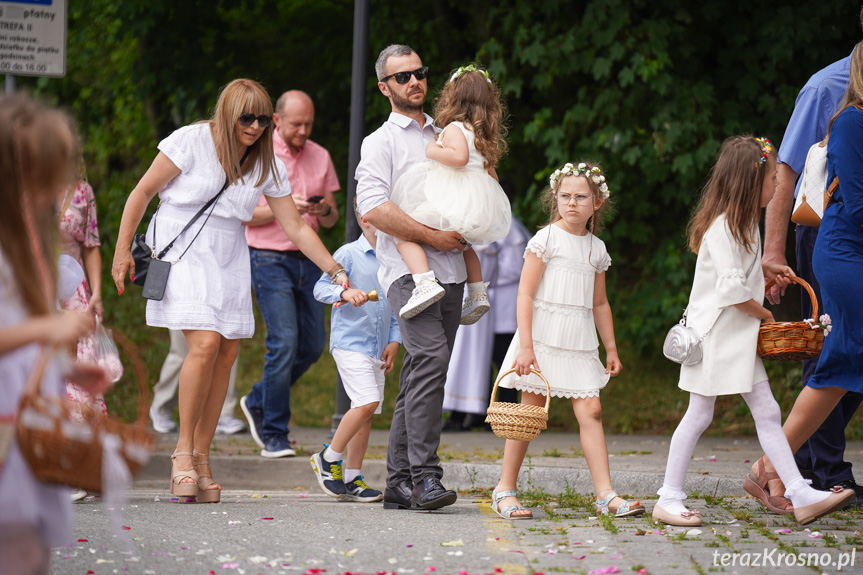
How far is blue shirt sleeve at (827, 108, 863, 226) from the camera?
15.3ft

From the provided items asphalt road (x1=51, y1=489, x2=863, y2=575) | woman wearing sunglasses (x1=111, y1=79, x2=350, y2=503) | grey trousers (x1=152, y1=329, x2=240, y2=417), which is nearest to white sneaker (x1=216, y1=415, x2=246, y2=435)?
grey trousers (x1=152, y1=329, x2=240, y2=417)

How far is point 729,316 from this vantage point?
16.0ft

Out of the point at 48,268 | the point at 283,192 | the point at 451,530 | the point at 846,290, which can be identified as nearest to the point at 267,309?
the point at 283,192

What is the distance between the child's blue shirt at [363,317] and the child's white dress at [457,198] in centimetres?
87

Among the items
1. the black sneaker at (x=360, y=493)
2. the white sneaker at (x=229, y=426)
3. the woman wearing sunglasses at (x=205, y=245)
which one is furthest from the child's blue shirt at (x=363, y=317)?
the white sneaker at (x=229, y=426)

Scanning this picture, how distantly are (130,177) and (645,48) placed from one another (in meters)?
9.45

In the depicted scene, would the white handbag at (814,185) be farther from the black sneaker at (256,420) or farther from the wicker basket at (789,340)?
the black sneaker at (256,420)

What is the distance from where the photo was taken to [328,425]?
9.53m

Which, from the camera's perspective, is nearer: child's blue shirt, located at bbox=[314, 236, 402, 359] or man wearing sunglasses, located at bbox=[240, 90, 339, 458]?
child's blue shirt, located at bbox=[314, 236, 402, 359]

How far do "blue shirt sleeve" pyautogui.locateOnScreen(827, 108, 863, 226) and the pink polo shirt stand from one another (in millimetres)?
3754

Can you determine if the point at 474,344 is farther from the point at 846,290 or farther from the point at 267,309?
the point at 846,290

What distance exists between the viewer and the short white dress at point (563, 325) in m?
5.17

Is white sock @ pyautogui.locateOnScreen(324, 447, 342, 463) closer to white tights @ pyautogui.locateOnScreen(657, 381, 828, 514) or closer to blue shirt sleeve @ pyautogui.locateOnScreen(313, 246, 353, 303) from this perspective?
blue shirt sleeve @ pyautogui.locateOnScreen(313, 246, 353, 303)

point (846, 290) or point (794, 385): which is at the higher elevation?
point (846, 290)
